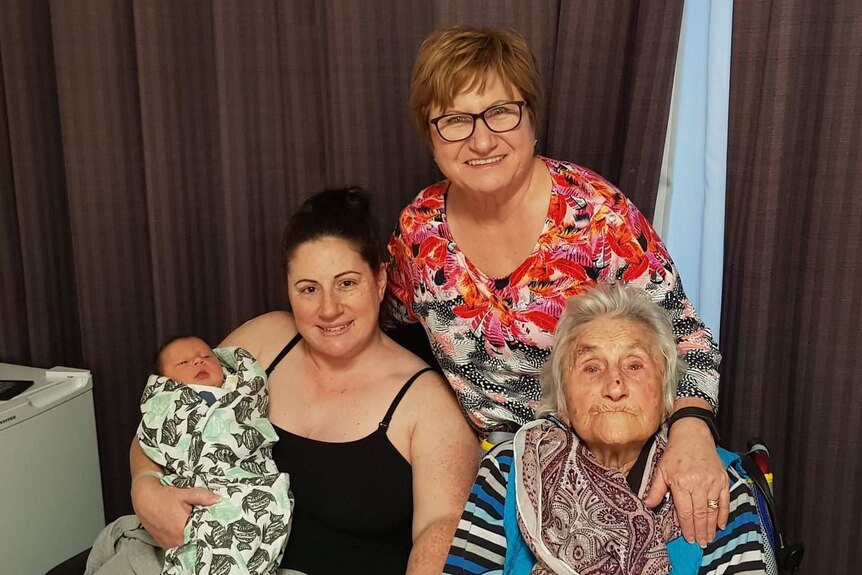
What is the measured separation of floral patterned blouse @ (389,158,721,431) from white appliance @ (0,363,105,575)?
1.09m

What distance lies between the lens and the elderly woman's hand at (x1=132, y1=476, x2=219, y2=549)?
177cm

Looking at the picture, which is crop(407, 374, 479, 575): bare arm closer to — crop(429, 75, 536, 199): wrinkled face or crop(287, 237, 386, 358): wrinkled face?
crop(287, 237, 386, 358): wrinkled face

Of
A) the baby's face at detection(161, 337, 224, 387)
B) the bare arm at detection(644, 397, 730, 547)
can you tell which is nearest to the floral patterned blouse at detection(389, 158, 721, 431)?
the bare arm at detection(644, 397, 730, 547)

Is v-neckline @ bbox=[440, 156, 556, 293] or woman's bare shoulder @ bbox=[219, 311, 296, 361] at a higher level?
v-neckline @ bbox=[440, 156, 556, 293]

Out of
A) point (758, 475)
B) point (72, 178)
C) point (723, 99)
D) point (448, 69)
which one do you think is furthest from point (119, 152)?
point (758, 475)

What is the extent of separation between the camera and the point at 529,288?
1.77 meters

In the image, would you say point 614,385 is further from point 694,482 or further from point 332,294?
point 332,294

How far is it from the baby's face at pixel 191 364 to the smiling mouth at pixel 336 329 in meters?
0.26

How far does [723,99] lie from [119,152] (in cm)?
165

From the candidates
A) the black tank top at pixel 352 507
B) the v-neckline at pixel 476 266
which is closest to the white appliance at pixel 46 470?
the black tank top at pixel 352 507

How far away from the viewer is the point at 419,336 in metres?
2.12

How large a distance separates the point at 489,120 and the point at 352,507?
84 cm

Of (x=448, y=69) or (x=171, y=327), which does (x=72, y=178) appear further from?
(x=448, y=69)

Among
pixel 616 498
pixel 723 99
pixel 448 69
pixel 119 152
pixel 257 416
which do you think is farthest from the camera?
pixel 119 152
